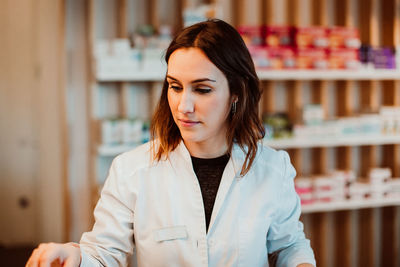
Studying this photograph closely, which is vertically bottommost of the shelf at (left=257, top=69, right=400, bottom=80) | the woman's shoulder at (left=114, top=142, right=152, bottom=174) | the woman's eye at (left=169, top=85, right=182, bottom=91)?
the woman's shoulder at (left=114, top=142, right=152, bottom=174)

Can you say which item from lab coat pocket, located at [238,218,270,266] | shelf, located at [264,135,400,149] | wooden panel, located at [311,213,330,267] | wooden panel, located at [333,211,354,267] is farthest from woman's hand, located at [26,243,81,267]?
wooden panel, located at [333,211,354,267]

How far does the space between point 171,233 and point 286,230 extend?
467mm

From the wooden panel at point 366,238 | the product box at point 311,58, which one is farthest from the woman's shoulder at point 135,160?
the wooden panel at point 366,238

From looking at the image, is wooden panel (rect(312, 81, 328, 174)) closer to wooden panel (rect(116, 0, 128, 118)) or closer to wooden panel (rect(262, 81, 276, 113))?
wooden panel (rect(262, 81, 276, 113))

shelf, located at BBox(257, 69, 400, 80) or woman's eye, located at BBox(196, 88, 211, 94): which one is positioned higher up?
shelf, located at BBox(257, 69, 400, 80)

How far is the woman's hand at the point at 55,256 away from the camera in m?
1.23

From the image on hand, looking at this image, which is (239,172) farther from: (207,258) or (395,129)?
(395,129)

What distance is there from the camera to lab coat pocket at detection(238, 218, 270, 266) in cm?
162

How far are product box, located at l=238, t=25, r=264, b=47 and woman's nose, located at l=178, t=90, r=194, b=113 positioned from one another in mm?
1749

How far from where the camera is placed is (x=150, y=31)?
297cm

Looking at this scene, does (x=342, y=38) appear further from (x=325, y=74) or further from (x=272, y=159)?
(x=272, y=159)

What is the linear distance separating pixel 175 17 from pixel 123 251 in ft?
6.95

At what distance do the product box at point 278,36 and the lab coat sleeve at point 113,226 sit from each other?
6.25 feet

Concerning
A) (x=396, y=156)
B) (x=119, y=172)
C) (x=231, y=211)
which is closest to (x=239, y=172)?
(x=231, y=211)
